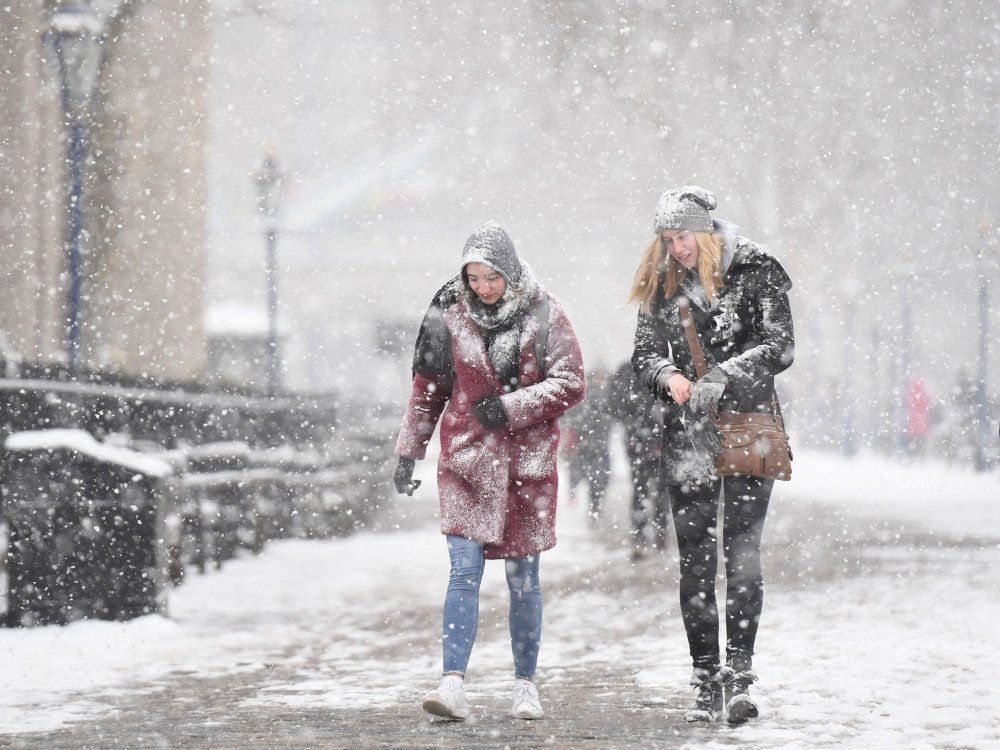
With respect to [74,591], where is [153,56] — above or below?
above

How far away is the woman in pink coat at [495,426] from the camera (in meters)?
4.78

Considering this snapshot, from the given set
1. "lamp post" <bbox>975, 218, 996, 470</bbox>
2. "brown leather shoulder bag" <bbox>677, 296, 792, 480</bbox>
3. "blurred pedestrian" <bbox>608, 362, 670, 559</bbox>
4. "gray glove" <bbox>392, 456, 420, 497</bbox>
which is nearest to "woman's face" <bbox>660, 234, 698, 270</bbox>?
"brown leather shoulder bag" <bbox>677, 296, 792, 480</bbox>

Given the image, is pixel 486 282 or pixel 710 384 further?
pixel 486 282

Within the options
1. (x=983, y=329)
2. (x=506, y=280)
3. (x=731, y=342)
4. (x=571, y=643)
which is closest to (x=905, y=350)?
(x=983, y=329)

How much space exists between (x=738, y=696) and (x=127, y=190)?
16.7 m

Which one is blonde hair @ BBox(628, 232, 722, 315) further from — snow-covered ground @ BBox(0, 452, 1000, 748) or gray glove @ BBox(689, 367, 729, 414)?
snow-covered ground @ BBox(0, 452, 1000, 748)

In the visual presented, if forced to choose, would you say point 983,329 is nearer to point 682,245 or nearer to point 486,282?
point 682,245

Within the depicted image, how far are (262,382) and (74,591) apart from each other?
17.6 meters

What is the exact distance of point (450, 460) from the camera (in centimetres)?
486

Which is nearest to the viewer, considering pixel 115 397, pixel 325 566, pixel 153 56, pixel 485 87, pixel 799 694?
pixel 799 694

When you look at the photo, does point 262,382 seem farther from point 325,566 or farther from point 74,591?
point 74,591

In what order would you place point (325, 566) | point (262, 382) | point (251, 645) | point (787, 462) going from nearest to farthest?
point (787, 462) < point (251, 645) < point (325, 566) < point (262, 382)

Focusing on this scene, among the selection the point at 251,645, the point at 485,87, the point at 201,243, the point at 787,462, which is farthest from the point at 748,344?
the point at 485,87

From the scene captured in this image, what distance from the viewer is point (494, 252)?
475 centimetres
